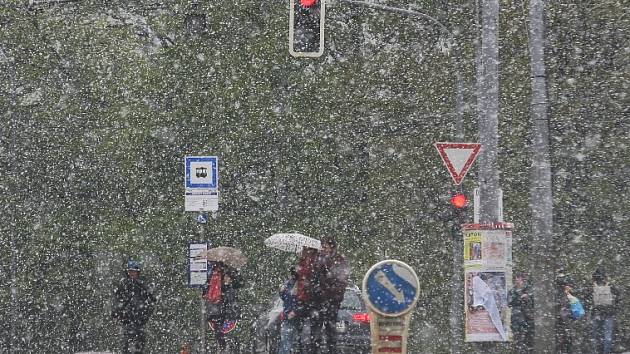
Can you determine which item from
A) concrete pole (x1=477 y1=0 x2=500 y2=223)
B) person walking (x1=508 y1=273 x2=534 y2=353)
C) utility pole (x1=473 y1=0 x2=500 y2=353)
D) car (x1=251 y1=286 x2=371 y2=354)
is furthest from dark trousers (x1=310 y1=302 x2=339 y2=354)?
person walking (x1=508 y1=273 x2=534 y2=353)

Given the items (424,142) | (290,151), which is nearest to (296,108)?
(290,151)

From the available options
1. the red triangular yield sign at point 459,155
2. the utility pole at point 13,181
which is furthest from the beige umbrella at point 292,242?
the utility pole at point 13,181

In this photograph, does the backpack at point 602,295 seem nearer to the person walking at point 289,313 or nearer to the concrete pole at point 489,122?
the concrete pole at point 489,122

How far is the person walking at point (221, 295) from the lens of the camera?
1516cm

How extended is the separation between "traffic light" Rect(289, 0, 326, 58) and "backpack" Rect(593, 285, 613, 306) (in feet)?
30.5

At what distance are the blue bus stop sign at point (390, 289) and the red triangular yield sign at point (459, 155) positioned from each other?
18.8ft

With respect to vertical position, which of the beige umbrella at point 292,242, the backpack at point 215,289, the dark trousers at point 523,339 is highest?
the beige umbrella at point 292,242

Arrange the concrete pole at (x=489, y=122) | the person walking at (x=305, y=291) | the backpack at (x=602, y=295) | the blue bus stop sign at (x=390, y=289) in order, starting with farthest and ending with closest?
1. the backpack at (x=602, y=295)
2. the concrete pole at (x=489, y=122)
3. the person walking at (x=305, y=291)
4. the blue bus stop sign at (x=390, y=289)

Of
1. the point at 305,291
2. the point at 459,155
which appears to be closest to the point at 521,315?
the point at 459,155

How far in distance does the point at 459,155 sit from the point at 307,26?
3.04 m

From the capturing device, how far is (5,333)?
24.8 m

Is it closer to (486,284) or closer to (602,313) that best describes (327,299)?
(486,284)

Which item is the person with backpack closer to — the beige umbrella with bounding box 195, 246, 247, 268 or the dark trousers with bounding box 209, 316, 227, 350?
the beige umbrella with bounding box 195, 246, 247, 268

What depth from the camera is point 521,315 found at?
797 inches
